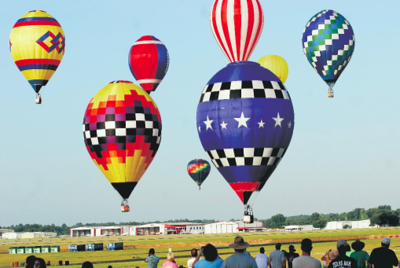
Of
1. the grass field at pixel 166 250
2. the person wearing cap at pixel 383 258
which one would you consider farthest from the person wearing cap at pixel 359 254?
the grass field at pixel 166 250

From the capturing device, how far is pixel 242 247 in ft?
47.1

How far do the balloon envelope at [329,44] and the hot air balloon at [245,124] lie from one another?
27174 mm

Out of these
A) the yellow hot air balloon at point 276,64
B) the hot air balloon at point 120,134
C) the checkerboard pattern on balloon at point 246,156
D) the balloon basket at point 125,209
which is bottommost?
the balloon basket at point 125,209

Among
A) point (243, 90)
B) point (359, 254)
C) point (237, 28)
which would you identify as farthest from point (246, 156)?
point (359, 254)

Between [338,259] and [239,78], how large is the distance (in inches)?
951

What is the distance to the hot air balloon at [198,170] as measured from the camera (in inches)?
4222

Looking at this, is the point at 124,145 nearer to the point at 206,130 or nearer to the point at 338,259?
the point at 206,130

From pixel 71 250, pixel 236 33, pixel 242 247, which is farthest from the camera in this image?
pixel 71 250

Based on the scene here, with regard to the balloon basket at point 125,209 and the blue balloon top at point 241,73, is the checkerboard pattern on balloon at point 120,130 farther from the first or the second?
the blue balloon top at point 241,73

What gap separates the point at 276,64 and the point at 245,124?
30.1 m

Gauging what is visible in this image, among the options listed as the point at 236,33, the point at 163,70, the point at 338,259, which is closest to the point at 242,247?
the point at 338,259

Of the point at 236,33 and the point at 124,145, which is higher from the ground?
Result: the point at 236,33

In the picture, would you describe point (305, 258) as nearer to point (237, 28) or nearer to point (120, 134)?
point (237, 28)

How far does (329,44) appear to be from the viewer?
212 ft
